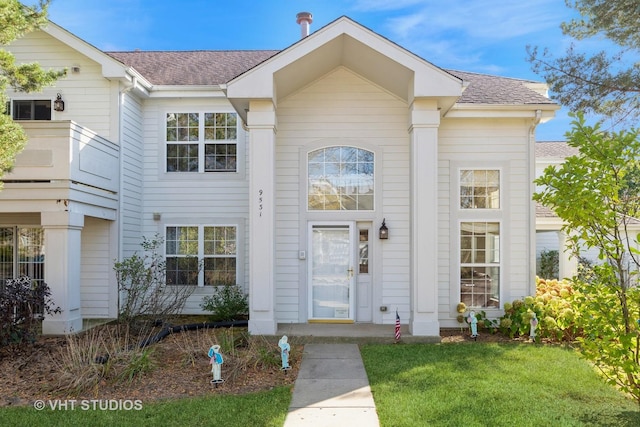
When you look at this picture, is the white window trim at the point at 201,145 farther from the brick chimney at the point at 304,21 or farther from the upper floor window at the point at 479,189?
the upper floor window at the point at 479,189

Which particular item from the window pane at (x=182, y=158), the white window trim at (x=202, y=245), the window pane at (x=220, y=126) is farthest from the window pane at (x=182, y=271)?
the window pane at (x=220, y=126)

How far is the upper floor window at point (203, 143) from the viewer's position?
11781 millimetres

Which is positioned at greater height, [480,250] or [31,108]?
[31,108]

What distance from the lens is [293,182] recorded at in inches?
388

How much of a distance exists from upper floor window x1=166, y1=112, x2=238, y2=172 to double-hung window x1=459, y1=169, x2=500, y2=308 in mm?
5525

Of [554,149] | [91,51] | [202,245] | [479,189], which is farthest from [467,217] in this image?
[554,149]

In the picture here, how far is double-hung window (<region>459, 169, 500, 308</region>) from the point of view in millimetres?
9969

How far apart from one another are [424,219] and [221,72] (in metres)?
7.25

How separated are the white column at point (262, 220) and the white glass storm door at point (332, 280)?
1.16 m

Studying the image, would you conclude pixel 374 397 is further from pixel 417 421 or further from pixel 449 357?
pixel 449 357

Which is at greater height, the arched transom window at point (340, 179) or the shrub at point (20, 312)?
the arched transom window at point (340, 179)

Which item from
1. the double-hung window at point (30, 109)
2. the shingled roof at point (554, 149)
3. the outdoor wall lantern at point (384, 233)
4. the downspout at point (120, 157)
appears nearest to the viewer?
the outdoor wall lantern at point (384, 233)

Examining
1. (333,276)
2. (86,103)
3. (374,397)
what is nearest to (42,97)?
(86,103)

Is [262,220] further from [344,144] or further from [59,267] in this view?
[59,267]
